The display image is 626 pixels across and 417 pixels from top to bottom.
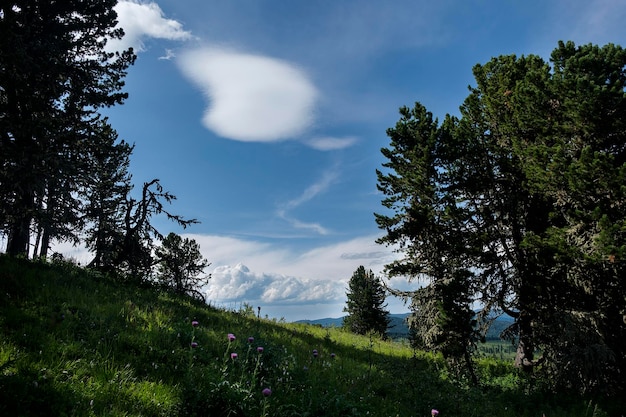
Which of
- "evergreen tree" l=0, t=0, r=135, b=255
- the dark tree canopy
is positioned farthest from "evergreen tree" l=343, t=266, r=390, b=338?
"evergreen tree" l=0, t=0, r=135, b=255

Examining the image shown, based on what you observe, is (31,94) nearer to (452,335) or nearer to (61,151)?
(61,151)

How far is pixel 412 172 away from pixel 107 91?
14.8 m

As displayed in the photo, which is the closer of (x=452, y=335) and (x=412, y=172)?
(x=452, y=335)

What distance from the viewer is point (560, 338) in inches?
516

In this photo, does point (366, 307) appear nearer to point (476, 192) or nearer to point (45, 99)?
point (476, 192)

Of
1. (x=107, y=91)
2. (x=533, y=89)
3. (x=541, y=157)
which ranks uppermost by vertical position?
(x=107, y=91)

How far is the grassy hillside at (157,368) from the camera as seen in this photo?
3900 mm

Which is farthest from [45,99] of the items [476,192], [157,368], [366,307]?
[366,307]

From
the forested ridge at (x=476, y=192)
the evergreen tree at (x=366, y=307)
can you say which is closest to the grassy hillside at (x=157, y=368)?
the forested ridge at (x=476, y=192)

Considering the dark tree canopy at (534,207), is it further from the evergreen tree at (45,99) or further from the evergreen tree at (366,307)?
the evergreen tree at (366,307)

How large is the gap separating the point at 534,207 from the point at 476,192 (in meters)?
2.58

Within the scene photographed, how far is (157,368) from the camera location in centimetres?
500

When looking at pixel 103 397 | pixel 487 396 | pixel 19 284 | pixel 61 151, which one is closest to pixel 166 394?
pixel 103 397

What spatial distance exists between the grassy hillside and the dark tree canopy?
4.09 metres
